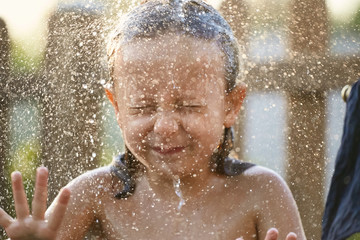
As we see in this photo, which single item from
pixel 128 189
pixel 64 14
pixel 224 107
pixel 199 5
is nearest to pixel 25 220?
pixel 128 189

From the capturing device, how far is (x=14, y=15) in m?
4.17

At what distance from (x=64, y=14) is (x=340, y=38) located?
1840mm

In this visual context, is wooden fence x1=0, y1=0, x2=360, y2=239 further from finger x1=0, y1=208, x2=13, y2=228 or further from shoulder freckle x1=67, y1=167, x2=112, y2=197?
finger x1=0, y1=208, x2=13, y2=228

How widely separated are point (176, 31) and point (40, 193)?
0.84 meters

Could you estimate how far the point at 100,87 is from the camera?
3.38 m

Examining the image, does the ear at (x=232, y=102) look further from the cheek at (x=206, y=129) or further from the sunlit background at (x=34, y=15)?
the sunlit background at (x=34, y=15)

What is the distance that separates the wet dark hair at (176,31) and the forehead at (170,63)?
1.7 inches

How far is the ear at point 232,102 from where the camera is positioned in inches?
96.2

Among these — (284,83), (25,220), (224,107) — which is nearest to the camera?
(25,220)

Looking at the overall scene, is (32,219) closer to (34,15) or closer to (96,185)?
(96,185)

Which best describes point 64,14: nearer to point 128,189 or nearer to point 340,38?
point 128,189

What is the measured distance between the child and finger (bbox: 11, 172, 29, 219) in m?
0.23

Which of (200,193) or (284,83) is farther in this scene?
(284,83)

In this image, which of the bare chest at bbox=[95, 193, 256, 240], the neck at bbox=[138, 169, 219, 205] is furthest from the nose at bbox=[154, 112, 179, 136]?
the bare chest at bbox=[95, 193, 256, 240]
